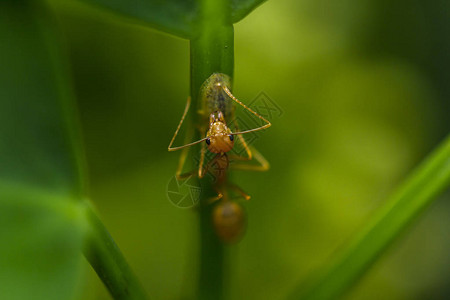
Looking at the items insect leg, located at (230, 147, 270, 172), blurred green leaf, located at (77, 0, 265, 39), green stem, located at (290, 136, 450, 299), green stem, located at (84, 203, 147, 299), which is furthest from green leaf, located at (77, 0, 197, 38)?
insect leg, located at (230, 147, 270, 172)

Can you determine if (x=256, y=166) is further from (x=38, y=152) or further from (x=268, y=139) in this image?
(x=38, y=152)

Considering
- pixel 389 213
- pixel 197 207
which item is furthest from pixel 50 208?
pixel 389 213

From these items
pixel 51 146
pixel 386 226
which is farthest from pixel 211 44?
pixel 386 226

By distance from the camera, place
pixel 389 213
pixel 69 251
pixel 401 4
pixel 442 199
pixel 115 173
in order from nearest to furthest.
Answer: pixel 69 251 < pixel 389 213 < pixel 115 173 < pixel 401 4 < pixel 442 199

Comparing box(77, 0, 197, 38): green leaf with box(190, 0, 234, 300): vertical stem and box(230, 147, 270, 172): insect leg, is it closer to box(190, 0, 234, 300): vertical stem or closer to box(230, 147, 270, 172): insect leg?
box(190, 0, 234, 300): vertical stem

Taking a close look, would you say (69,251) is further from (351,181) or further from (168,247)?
(351,181)

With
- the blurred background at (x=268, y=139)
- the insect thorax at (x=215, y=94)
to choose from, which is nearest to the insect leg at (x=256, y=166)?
the blurred background at (x=268, y=139)
